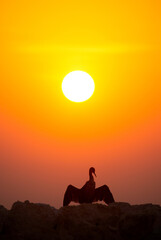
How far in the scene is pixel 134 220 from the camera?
57.6ft

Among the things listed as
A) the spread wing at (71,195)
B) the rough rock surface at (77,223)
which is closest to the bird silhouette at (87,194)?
the spread wing at (71,195)

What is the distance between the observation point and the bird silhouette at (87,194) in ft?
78.8

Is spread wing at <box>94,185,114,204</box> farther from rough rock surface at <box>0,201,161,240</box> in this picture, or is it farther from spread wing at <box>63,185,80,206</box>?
rough rock surface at <box>0,201,161,240</box>

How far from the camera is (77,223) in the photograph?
57.9 ft

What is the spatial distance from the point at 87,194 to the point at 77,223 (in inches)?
252

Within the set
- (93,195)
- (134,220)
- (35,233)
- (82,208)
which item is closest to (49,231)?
(35,233)

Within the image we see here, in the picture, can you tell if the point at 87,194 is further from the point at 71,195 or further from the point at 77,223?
the point at 77,223

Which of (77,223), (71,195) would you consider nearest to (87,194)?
(71,195)

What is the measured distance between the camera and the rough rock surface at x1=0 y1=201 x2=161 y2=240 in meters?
17.2

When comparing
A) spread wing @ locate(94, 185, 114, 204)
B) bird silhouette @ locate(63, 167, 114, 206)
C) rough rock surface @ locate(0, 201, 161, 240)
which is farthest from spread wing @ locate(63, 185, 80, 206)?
rough rock surface @ locate(0, 201, 161, 240)

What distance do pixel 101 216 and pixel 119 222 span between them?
81 centimetres

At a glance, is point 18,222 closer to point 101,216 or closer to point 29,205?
point 29,205

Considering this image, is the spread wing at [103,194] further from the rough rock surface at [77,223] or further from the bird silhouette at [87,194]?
the rough rock surface at [77,223]

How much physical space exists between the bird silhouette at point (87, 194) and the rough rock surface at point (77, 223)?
550cm
